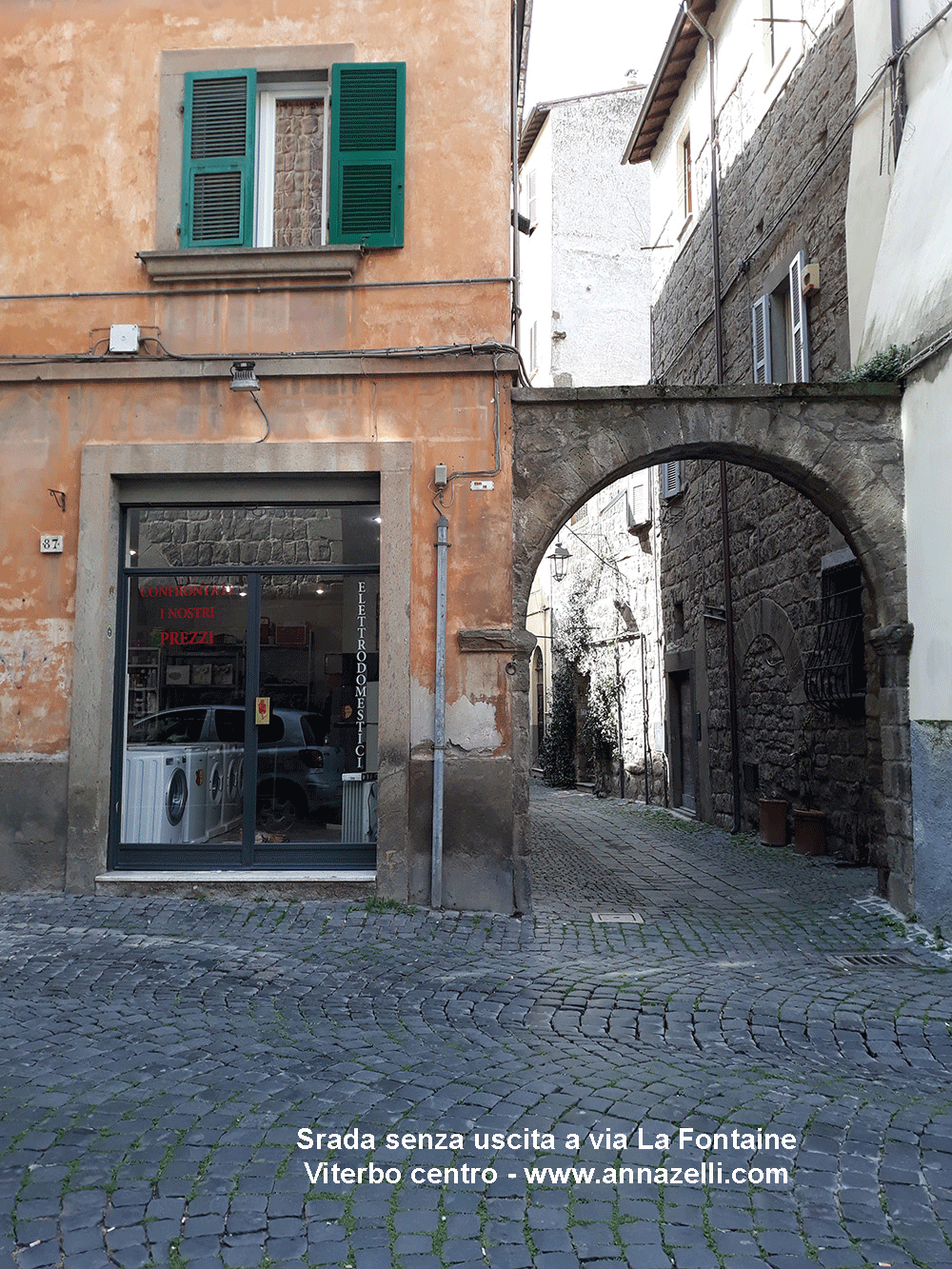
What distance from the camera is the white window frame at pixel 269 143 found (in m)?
7.71

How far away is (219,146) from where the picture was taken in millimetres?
7633

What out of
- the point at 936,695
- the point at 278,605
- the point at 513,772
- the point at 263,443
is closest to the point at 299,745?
the point at 278,605

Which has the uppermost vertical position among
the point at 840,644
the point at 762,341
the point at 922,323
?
the point at 762,341

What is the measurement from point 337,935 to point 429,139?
18.1 ft

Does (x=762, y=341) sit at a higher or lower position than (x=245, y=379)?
higher

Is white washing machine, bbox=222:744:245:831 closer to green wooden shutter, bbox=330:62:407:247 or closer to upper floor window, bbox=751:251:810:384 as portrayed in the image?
green wooden shutter, bbox=330:62:407:247

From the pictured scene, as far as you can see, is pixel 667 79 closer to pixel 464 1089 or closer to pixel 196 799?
pixel 196 799

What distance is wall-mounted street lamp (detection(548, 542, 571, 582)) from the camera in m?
20.6

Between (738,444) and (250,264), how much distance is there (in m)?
3.65

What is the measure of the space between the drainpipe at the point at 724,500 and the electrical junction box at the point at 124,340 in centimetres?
679

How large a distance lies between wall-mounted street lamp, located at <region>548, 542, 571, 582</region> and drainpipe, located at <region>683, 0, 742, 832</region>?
8053mm

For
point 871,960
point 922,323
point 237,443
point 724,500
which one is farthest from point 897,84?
point 871,960

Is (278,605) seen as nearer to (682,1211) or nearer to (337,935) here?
(337,935)

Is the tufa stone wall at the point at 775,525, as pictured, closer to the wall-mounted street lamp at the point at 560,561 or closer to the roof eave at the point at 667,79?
the roof eave at the point at 667,79
